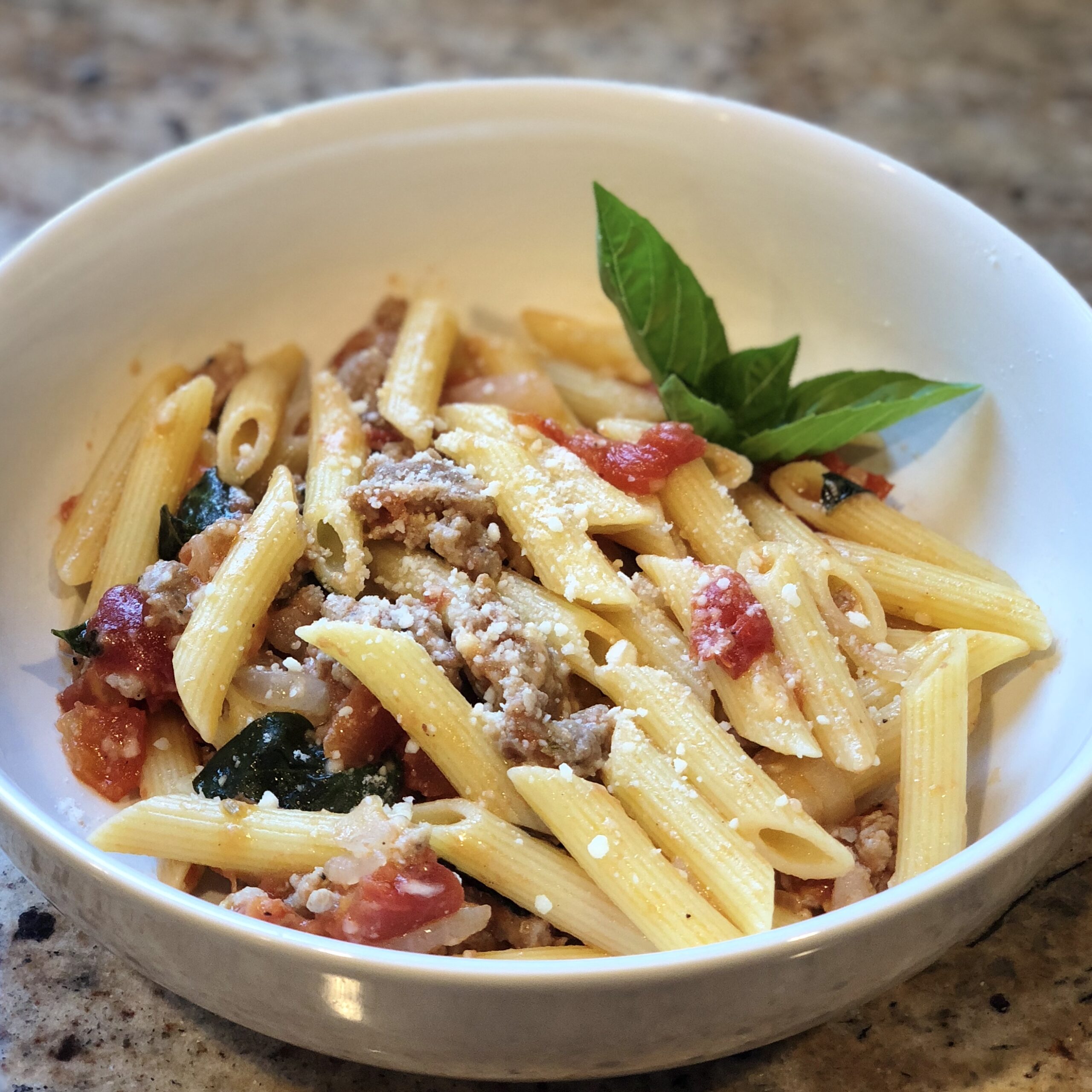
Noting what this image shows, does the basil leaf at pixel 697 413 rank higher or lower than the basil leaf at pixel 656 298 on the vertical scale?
lower

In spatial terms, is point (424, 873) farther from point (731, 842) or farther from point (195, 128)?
point (195, 128)

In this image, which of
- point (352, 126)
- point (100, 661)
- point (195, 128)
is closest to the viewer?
point (100, 661)

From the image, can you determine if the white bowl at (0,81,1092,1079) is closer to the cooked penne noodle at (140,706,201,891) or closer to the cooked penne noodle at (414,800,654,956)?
the cooked penne noodle at (140,706,201,891)

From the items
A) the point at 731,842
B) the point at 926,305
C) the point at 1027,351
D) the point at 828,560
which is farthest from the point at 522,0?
the point at 731,842

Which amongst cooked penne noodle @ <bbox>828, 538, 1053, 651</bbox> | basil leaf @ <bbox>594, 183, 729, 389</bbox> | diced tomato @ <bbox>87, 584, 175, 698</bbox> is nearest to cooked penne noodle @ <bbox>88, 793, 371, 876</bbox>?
diced tomato @ <bbox>87, 584, 175, 698</bbox>

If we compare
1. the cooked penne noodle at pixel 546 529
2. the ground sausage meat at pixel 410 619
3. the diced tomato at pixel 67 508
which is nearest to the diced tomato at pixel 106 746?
the ground sausage meat at pixel 410 619

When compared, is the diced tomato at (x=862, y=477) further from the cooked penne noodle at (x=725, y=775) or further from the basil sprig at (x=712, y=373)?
the cooked penne noodle at (x=725, y=775)
